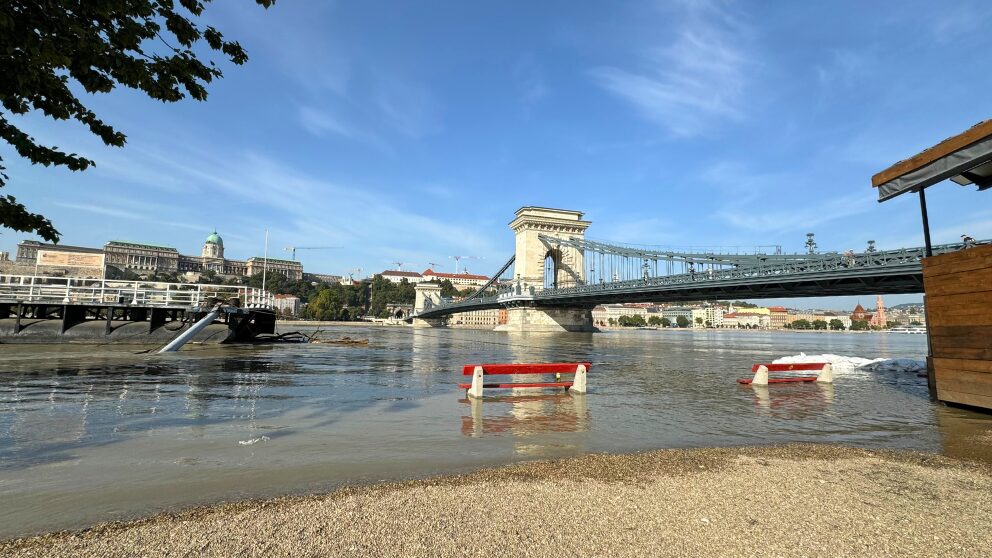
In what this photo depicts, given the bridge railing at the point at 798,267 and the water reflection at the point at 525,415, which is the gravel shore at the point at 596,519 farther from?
the bridge railing at the point at 798,267

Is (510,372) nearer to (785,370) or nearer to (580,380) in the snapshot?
(580,380)

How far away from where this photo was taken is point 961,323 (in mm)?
9633

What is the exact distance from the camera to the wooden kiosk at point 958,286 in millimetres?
9062

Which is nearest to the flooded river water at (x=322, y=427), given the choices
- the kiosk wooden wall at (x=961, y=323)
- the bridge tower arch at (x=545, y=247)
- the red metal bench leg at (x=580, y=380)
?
the red metal bench leg at (x=580, y=380)

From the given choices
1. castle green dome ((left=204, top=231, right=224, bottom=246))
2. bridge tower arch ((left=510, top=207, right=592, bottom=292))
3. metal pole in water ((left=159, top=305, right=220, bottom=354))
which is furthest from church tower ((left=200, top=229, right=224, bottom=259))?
metal pole in water ((left=159, top=305, right=220, bottom=354))

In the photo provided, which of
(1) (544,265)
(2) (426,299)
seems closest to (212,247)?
(2) (426,299)

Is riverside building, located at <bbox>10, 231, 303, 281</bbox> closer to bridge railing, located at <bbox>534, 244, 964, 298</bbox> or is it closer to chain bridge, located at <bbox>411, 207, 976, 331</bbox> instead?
chain bridge, located at <bbox>411, 207, 976, 331</bbox>

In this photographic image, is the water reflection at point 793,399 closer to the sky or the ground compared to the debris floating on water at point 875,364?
closer to the ground

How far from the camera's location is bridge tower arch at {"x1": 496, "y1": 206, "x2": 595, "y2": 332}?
76875mm

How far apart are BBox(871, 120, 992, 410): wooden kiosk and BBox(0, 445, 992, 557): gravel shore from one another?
540cm

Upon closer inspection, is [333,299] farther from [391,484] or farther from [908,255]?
[391,484]

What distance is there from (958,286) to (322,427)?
1246 centimetres

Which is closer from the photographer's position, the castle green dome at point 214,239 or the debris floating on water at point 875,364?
the debris floating on water at point 875,364

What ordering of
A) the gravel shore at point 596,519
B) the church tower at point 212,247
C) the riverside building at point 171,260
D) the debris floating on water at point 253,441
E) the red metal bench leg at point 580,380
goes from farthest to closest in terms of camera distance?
the church tower at point 212,247 < the riverside building at point 171,260 < the red metal bench leg at point 580,380 < the debris floating on water at point 253,441 < the gravel shore at point 596,519
